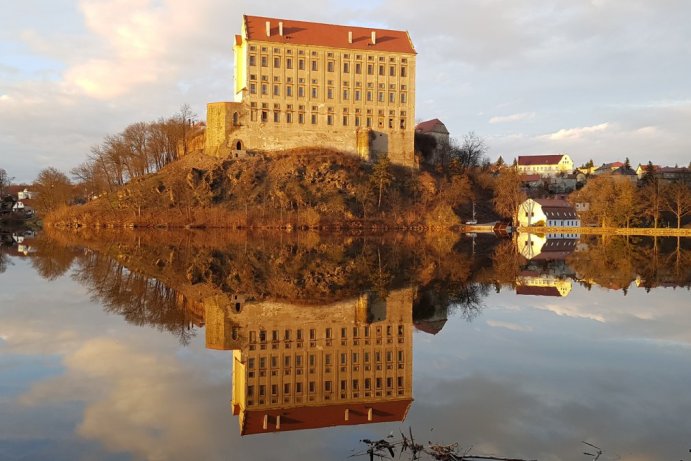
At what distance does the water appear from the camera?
22.9ft

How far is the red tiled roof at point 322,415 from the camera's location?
7675 millimetres

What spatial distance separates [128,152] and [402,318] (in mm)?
73356

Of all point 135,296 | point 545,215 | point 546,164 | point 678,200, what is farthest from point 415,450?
point 546,164

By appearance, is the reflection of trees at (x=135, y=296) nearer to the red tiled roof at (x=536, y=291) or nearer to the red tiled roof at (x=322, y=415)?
the red tiled roof at (x=322, y=415)

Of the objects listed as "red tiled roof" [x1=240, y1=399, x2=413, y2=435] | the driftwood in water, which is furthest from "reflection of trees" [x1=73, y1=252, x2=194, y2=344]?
the driftwood in water

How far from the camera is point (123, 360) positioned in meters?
10.4

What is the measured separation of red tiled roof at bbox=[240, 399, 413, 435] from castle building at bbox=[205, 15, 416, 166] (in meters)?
65.6

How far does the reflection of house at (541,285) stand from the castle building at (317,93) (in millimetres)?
52402

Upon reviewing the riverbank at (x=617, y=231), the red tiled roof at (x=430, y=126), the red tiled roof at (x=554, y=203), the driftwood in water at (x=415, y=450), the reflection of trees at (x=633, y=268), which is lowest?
the driftwood in water at (x=415, y=450)

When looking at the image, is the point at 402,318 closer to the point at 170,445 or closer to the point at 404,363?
the point at 404,363

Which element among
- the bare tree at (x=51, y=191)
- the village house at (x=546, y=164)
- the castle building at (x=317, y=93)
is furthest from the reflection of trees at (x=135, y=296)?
the village house at (x=546, y=164)

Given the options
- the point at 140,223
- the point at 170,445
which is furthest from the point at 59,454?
the point at 140,223

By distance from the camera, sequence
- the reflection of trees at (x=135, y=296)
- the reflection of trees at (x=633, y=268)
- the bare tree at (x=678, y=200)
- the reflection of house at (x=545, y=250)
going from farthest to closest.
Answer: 1. the bare tree at (x=678, y=200)
2. the reflection of house at (x=545, y=250)
3. the reflection of trees at (x=633, y=268)
4. the reflection of trees at (x=135, y=296)

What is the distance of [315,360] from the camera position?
10.3m
